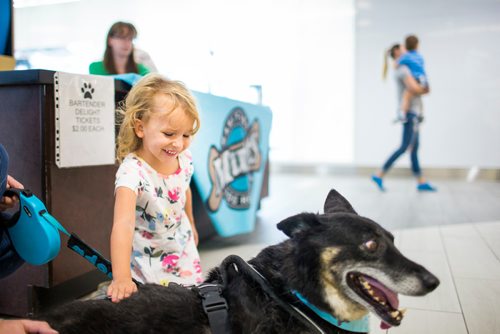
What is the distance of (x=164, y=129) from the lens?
1199mm

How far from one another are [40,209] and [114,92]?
2.29ft

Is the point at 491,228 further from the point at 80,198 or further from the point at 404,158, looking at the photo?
the point at 404,158

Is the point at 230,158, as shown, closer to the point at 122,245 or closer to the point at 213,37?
the point at 213,37

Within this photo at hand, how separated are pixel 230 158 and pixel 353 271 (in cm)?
151

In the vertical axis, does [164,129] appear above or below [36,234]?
above

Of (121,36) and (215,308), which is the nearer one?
(215,308)

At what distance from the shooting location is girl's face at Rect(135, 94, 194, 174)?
1.20 meters

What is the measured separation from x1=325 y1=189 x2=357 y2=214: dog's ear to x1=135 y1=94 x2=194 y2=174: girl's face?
0.47 meters

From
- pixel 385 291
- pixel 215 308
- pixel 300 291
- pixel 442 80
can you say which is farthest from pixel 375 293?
pixel 442 80

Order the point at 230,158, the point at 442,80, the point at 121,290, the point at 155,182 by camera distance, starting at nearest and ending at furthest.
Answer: the point at 121,290, the point at 155,182, the point at 230,158, the point at 442,80

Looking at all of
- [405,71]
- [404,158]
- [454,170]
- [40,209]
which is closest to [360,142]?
[404,158]

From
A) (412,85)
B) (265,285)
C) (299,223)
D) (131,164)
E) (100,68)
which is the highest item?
(100,68)

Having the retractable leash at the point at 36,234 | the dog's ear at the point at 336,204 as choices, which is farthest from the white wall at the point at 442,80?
the retractable leash at the point at 36,234

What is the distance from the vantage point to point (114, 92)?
1568 millimetres
